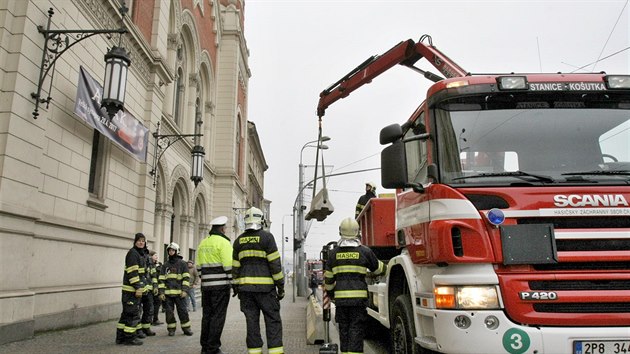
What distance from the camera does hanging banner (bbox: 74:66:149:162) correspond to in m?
9.34

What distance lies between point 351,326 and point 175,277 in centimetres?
467

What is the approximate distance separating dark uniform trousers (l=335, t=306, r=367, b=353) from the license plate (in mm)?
2644

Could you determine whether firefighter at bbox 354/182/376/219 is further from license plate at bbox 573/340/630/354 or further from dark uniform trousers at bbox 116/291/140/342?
license plate at bbox 573/340/630/354

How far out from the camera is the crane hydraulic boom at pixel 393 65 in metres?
7.04

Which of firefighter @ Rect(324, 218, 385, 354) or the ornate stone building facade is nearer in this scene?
firefighter @ Rect(324, 218, 385, 354)

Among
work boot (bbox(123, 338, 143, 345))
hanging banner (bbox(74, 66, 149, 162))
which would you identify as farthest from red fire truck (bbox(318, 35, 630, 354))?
hanging banner (bbox(74, 66, 149, 162))

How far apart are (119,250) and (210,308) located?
19.2 feet

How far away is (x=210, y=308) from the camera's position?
675 cm

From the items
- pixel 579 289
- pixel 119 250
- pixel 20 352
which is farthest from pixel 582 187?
pixel 119 250

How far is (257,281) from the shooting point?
568 centimetres

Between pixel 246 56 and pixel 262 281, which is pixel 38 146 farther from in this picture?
pixel 246 56

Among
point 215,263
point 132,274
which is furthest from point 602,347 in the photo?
point 132,274

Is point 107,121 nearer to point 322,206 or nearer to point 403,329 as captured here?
point 322,206

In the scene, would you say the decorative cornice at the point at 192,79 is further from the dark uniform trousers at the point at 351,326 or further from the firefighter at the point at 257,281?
the dark uniform trousers at the point at 351,326
